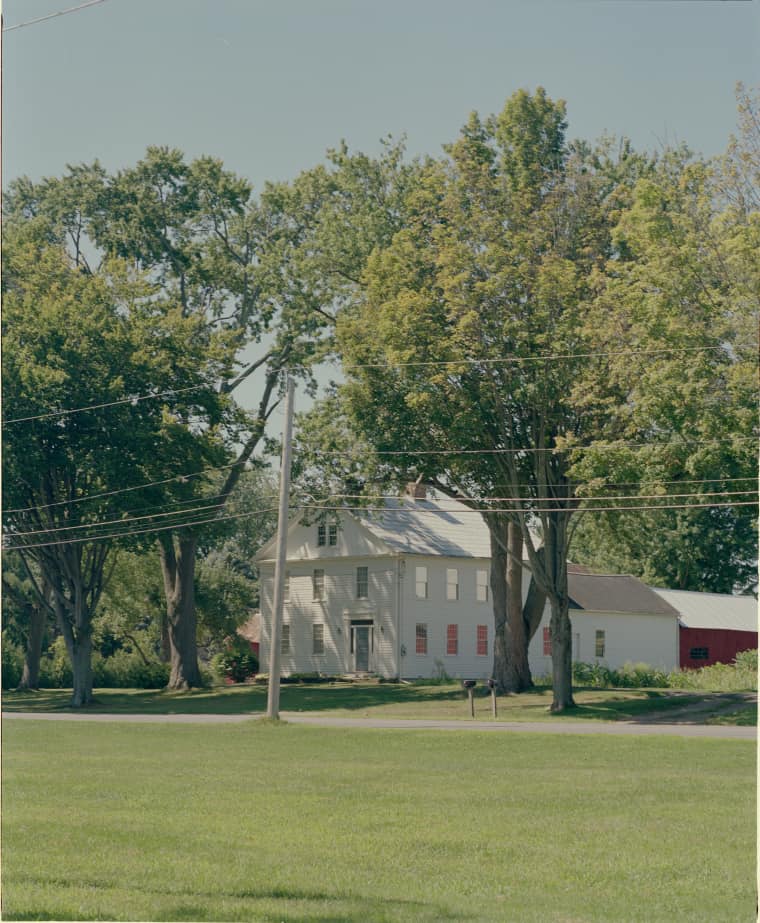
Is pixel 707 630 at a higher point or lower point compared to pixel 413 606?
lower

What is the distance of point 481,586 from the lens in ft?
187

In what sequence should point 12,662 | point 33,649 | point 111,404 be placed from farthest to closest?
point 12,662, point 33,649, point 111,404

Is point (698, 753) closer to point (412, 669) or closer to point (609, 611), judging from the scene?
point (412, 669)

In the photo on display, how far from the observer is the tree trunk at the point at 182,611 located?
5100 centimetres

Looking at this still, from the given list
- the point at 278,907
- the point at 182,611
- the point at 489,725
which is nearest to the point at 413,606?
the point at 182,611

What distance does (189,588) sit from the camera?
51.2 m

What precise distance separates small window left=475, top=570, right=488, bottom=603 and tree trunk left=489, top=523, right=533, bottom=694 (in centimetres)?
1214

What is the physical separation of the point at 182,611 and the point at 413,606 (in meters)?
9.24

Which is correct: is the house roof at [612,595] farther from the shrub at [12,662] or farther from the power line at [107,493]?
the shrub at [12,662]

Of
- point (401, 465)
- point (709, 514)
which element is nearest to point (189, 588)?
point (401, 465)

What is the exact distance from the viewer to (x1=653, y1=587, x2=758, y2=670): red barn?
198 feet

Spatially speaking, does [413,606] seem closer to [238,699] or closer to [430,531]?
[430,531]

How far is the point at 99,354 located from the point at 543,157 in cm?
1539

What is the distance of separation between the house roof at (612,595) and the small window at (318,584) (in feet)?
34.2
